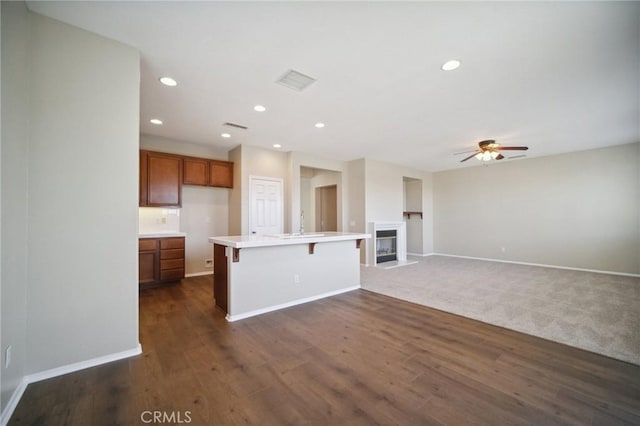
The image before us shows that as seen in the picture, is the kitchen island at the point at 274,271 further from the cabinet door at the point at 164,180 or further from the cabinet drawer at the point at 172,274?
the cabinet door at the point at 164,180

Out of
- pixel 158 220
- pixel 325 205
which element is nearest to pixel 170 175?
pixel 158 220

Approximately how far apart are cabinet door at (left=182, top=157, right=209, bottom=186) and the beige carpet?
387cm

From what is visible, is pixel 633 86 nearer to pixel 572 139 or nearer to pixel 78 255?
pixel 572 139

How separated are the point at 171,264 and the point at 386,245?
529 cm

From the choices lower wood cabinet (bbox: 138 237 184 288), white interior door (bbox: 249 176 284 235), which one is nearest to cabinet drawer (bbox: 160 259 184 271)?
lower wood cabinet (bbox: 138 237 184 288)


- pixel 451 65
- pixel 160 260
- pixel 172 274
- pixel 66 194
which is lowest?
pixel 172 274

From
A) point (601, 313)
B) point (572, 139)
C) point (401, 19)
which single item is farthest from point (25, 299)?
point (572, 139)

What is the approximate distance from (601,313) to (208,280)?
20.1ft

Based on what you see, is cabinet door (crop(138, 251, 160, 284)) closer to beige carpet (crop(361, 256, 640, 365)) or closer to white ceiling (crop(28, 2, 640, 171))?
white ceiling (crop(28, 2, 640, 171))

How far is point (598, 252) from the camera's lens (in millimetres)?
5555

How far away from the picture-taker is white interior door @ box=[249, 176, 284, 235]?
5359mm

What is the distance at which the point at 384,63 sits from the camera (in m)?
2.50

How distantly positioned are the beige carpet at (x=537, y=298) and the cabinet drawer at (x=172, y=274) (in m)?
3.43

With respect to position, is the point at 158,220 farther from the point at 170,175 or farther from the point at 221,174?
the point at 221,174
